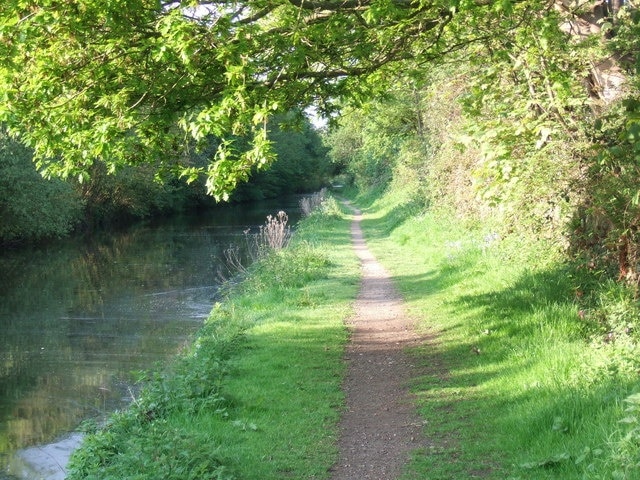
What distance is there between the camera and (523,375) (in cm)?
766

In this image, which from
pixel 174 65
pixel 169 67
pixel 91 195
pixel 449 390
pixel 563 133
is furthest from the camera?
pixel 91 195

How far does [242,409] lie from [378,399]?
5.34 ft

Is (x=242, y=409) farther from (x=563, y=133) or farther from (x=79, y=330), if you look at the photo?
(x=79, y=330)

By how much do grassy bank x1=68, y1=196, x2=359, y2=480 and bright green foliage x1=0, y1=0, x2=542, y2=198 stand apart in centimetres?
252

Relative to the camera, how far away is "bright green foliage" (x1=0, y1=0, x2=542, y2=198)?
284 inches

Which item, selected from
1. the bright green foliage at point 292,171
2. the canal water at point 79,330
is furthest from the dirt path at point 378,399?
the bright green foliage at point 292,171

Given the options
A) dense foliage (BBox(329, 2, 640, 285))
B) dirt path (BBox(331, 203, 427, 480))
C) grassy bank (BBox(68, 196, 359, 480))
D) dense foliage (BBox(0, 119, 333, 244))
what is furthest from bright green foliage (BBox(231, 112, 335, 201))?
dense foliage (BBox(329, 2, 640, 285))

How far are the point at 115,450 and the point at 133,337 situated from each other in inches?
332

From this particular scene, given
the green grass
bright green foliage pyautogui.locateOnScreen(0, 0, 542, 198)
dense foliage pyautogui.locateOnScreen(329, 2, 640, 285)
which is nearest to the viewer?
the green grass

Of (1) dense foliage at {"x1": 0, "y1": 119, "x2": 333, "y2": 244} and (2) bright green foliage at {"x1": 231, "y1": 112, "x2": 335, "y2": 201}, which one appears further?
(2) bright green foliage at {"x1": 231, "y1": 112, "x2": 335, "y2": 201}

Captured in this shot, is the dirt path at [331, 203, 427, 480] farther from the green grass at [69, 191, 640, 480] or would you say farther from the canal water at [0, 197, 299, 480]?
the canal water at [0, 197, 299, 480]

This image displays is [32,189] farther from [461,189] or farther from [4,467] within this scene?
[4,467]

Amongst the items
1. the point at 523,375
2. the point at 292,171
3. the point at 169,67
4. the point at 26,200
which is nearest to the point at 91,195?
the point at 26,200

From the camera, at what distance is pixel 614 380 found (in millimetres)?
6484
